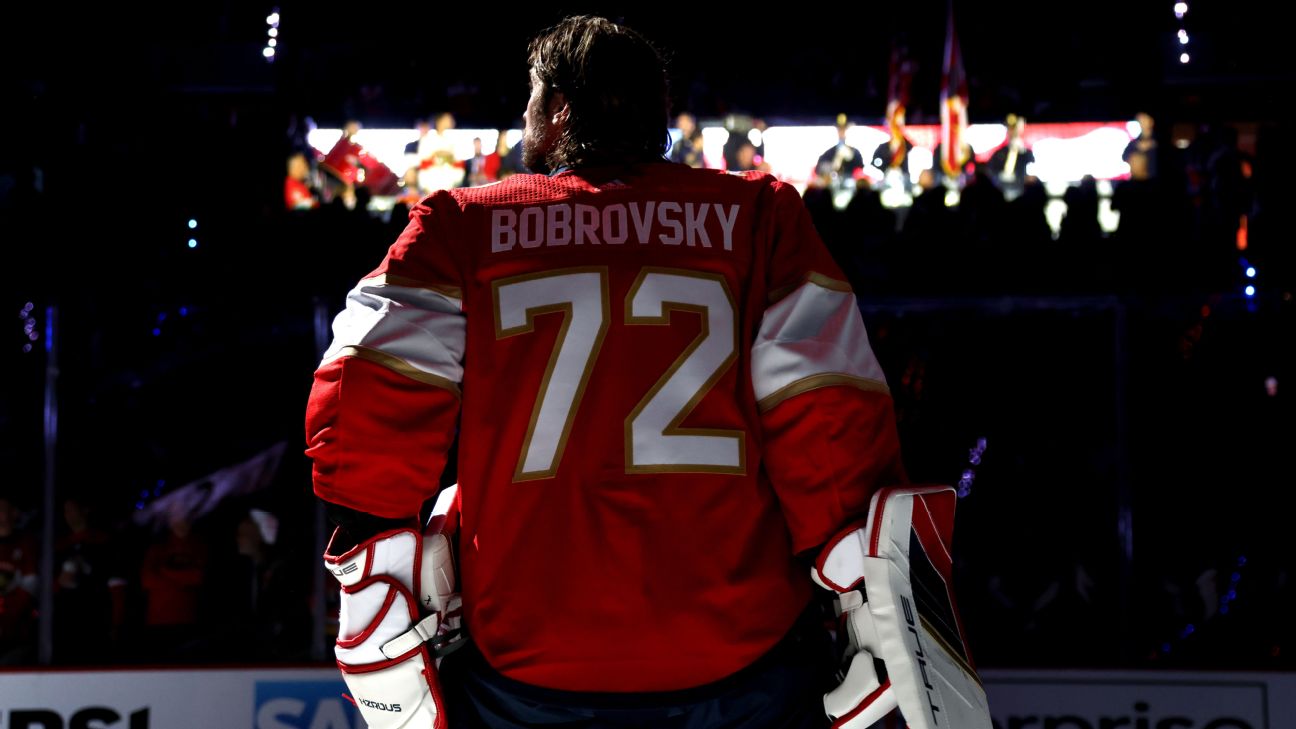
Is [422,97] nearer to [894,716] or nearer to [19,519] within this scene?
[19,519]

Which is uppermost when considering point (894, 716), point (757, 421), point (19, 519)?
point (757, 421)

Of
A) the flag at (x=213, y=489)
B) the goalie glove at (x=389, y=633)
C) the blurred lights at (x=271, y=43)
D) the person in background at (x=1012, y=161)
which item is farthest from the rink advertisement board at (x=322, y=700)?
the blurred lights at (x=271, y=43)

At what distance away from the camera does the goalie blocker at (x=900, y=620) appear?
1.16 m

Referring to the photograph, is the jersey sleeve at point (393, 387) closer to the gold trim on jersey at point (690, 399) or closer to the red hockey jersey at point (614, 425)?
the red hockey jersey at point (614, 425)

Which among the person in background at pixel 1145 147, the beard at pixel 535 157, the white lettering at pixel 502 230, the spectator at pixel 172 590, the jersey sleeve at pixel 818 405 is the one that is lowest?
the spectator at pixel 172 590

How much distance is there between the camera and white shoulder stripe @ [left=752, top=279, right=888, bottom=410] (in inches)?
47.6

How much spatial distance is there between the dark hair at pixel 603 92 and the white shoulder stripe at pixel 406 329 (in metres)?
0.27

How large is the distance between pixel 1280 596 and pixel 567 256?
15.4 feet

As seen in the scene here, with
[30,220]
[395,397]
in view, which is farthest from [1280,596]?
[30,220]

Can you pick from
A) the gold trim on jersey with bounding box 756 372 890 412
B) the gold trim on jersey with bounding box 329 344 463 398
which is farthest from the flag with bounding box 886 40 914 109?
the gold trim on jersey with bounding box 329 344 463 398

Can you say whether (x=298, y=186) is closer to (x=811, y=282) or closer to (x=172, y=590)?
(x=172, y=590)

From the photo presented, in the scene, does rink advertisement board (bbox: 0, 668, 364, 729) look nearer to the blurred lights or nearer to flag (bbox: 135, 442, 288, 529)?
flag (bbox: 135, 442, 288, 529)

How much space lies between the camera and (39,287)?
5.25m

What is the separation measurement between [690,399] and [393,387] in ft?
1.08
